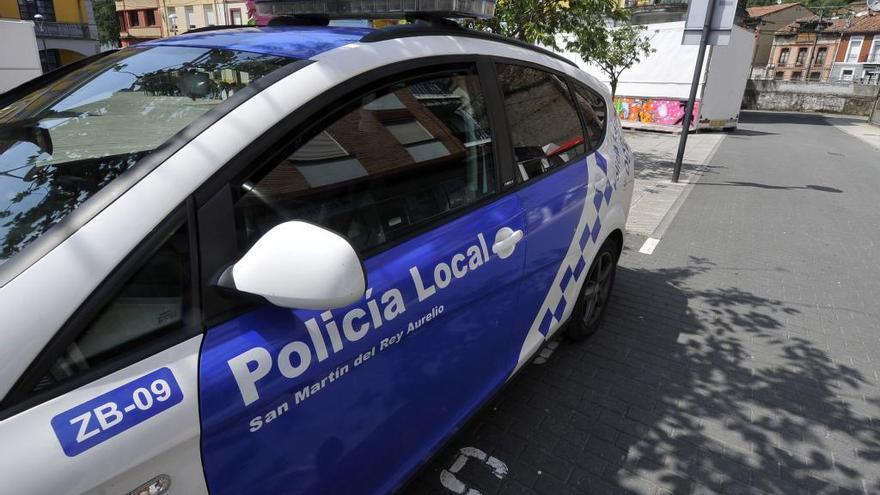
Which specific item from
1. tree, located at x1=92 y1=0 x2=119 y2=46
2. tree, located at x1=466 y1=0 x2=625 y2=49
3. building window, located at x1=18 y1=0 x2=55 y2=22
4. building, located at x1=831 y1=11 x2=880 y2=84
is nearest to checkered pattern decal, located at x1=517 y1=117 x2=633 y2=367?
tree, located at x1=466 y1=0 x2=625 y2=49

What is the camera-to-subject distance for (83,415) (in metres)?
1.01

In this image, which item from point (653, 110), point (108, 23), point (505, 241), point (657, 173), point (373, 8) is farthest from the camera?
point (108, 23)

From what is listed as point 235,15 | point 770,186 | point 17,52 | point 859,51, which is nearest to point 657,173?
point 770,186

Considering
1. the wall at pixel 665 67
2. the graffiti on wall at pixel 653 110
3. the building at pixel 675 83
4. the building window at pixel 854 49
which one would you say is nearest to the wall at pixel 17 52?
the wall at pixel 665 67

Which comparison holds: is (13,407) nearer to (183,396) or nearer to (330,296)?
(183,396)

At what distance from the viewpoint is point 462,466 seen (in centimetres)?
250

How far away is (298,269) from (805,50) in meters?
77.0

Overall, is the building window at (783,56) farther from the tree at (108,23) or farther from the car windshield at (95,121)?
the tree at (108,23)

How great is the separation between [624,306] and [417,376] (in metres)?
3.02

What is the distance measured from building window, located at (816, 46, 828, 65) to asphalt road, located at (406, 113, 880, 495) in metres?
69.2

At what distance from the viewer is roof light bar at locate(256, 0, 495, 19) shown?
216cm

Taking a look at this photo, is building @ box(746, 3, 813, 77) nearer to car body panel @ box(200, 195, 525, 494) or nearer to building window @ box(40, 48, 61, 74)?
building window @ box(40, 48, 61, 74)

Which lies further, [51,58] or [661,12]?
[51,58]

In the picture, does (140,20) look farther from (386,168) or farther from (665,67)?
(386,168)
